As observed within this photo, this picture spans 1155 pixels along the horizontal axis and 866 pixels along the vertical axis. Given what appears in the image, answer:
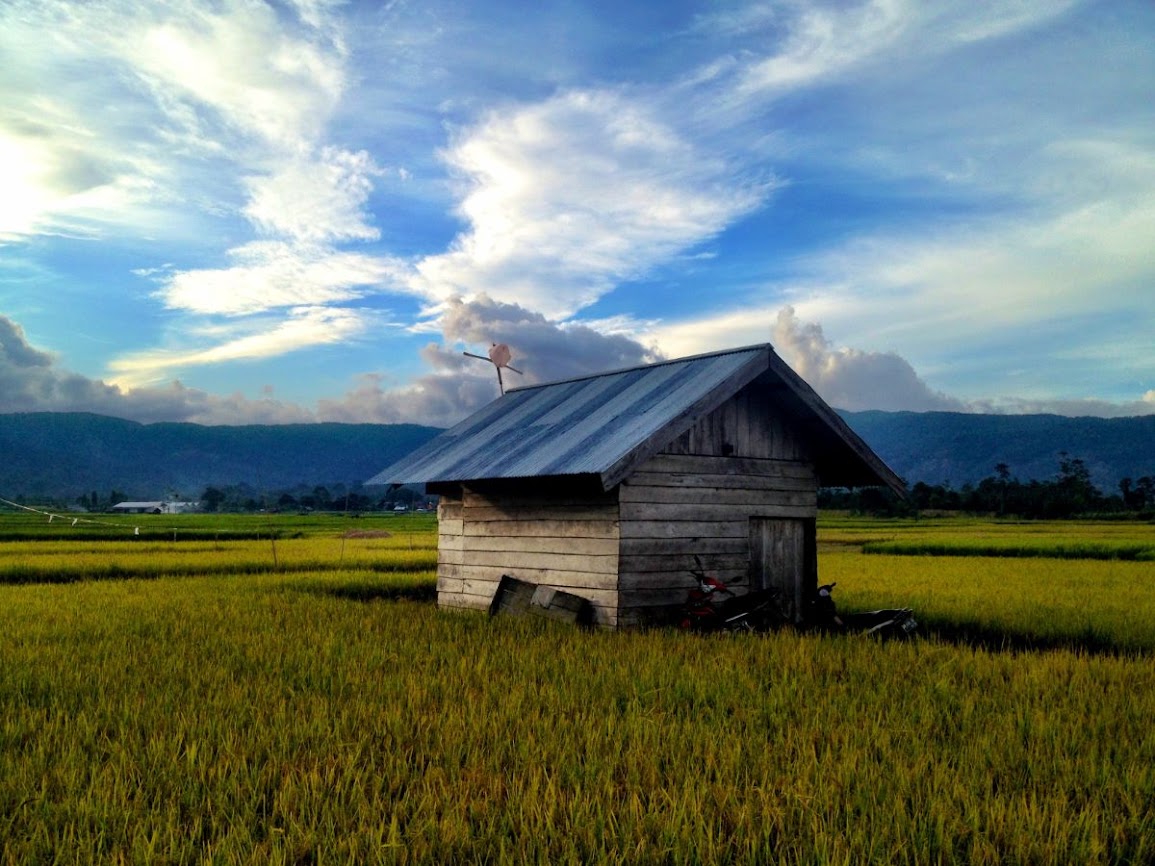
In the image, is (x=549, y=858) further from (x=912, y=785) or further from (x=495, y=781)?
(x=912, y=785)

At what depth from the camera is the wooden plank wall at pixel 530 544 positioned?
43.3 feet

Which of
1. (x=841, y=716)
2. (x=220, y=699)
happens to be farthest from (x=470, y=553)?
(x=841, y=716)

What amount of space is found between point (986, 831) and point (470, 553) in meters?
12.1

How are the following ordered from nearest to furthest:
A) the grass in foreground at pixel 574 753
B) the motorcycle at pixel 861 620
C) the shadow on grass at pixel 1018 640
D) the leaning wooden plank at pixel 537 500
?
the grass in foreground at pixel 574 753 → the leaning wooden plank at pixel 537 500 → the motorcycle at pixel 861 620 → the shadow on grass at pixel 1018 640

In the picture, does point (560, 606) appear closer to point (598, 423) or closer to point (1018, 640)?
point (598, 423)

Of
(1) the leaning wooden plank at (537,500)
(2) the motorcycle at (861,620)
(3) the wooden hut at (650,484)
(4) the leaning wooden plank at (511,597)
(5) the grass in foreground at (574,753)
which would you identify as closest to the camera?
(5) the grass in foreground at (574,753)

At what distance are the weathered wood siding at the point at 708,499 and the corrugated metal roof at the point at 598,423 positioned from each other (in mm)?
714

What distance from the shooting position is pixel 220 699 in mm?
8516

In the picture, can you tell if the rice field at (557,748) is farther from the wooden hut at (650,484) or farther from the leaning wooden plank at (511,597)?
the wooden hut at (650,484)

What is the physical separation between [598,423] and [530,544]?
7.40ft

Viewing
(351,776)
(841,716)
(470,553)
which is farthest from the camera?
(470,553)

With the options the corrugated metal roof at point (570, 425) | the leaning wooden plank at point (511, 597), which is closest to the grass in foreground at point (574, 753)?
the leaning wooden plank at point (511, 597)

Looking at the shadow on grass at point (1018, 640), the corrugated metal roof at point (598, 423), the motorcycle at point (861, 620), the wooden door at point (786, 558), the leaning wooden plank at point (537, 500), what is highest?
the corrugated metal roof at point (598, 423)

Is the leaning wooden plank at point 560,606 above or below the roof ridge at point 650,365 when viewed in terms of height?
below
